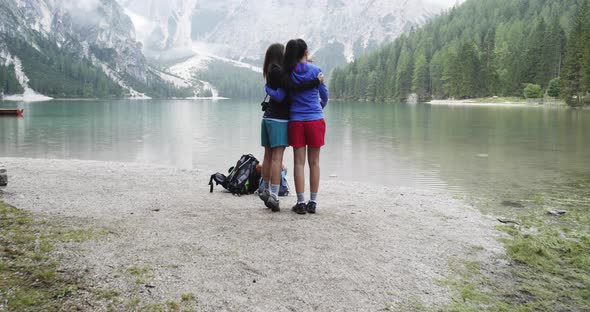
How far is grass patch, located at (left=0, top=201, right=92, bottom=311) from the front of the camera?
4.66 m

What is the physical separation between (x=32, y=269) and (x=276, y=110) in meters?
5.33

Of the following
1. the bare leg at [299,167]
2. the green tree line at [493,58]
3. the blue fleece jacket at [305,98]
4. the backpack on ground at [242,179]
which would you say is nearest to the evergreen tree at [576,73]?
the green tree line at [493,58]

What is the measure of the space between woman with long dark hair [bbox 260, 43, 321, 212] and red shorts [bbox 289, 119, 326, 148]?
24 centimetres

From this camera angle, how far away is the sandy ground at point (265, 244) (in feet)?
18.0

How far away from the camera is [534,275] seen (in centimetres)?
661

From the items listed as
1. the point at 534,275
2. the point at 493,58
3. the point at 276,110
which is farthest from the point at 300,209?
the point at 493,58

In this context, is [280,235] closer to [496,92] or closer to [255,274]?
[255,274]

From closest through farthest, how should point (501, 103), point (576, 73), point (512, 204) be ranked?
point (512, 204), point (576, 73), point (501, 103)

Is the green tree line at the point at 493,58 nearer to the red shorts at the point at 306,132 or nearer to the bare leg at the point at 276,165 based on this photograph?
the red shorts at the point at 306,132

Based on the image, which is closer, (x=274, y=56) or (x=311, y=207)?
(x=274, y=56)

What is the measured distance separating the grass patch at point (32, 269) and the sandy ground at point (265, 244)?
323 millimetres

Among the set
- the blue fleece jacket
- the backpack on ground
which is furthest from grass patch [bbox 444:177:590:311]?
the backpack on ground

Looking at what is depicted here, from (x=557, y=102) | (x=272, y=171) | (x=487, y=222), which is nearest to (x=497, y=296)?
(x=487, y=222)

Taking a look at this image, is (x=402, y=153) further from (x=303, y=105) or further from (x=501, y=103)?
(x=501, y=103)
